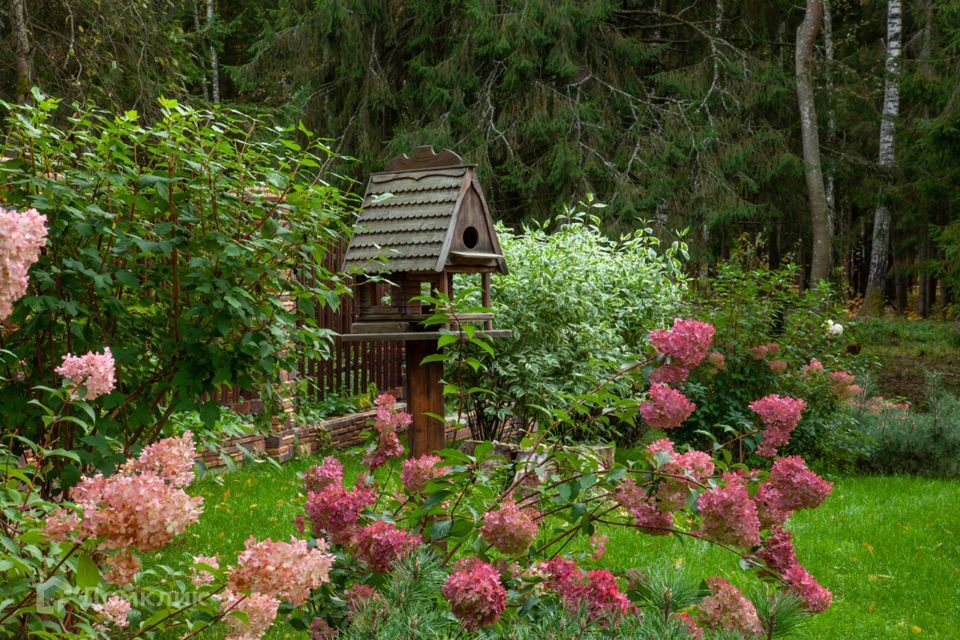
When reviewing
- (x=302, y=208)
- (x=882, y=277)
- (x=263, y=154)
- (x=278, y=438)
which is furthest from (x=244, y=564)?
(x=882, y=277)

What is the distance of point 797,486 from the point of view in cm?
253

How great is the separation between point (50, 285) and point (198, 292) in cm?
48

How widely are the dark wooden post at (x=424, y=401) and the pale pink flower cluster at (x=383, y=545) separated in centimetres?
162

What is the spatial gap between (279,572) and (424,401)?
2.47 meters

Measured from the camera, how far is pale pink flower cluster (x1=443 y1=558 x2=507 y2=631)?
1915 millimetres

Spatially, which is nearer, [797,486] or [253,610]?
[253,610]

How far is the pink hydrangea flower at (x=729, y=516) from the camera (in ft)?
7.38

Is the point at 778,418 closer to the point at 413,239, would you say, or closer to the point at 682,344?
the point at 682,344

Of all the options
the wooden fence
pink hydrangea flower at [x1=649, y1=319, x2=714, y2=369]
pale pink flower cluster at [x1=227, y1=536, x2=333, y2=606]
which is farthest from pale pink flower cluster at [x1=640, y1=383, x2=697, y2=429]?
the wooden fence

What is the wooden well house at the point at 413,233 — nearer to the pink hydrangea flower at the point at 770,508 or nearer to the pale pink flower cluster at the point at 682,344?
the pale pink flower cluster at the point at 682,344

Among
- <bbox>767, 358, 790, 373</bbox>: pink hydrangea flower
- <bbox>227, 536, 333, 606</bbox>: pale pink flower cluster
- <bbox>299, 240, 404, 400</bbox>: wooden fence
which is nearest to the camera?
<bbox>227, 536, 333, 606</bbox>: pale pink flower cluster

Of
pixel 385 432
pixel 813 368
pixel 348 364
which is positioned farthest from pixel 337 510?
pixel 348 364

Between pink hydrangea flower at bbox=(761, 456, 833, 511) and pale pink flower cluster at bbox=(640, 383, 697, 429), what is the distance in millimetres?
313

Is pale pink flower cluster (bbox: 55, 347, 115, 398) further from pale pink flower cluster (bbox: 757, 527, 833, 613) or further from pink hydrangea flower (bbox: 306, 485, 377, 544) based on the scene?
pale pink flower cluster (bbox: 757, 527, 833, 613)
